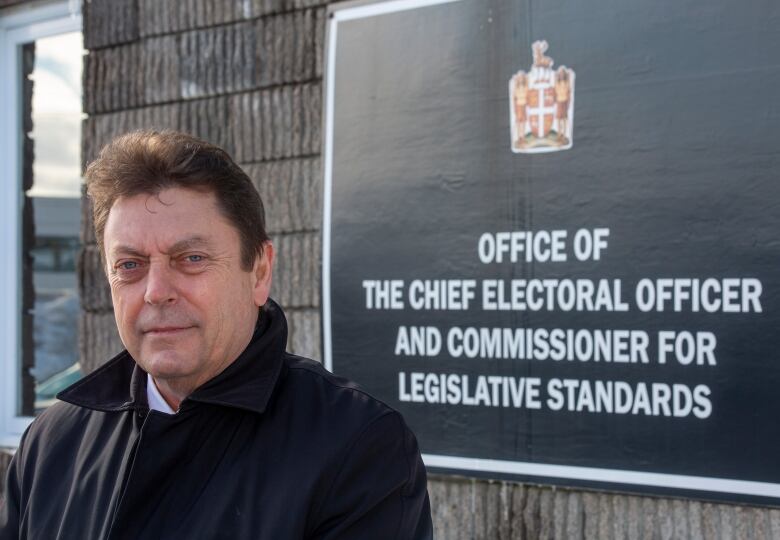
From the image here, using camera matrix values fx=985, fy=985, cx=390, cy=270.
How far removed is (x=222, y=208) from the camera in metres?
1.76

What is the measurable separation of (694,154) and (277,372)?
133 centimetres

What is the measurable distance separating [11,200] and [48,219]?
6.7 inches

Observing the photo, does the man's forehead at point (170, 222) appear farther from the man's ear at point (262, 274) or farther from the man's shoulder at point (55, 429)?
the man's shoulder at point (55, 429)

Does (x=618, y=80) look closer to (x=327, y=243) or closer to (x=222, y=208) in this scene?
(x=327, y=243)

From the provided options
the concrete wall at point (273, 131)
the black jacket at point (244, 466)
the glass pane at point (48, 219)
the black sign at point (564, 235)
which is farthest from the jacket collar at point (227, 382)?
the glass pane at point (48, 219)

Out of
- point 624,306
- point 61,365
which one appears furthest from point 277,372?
point 61,365

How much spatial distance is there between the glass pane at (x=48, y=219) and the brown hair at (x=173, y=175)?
2.59m

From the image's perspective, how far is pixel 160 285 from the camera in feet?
5.59

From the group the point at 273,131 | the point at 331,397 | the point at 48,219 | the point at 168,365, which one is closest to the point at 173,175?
the point at 168,365

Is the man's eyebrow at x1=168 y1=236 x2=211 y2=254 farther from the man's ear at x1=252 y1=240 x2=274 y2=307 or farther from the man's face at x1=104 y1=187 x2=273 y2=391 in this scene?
the man's ear at x1=252 y1=240 x2=274 y2=307

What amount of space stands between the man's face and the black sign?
3.84 feet

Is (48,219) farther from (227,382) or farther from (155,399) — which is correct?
(227,382)

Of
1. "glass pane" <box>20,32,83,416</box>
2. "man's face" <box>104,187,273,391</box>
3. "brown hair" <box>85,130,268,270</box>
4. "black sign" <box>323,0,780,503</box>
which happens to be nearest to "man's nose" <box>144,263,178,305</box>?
"man's face" <box>104,187,273,391</box>

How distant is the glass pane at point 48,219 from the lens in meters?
4.26
